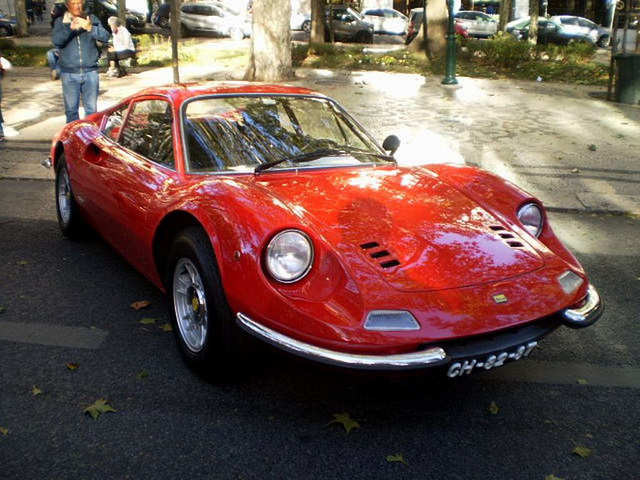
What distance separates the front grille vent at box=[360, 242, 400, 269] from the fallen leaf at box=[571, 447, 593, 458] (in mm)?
1061

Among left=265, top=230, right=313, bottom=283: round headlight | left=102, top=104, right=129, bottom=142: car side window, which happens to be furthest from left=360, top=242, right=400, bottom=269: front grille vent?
left=102, top=104, right=129, bottom=142: car side window

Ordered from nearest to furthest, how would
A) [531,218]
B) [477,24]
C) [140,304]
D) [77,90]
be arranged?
[531,218]
[140,304]
[77,90]
[477,24]

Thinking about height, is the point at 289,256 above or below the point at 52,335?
above

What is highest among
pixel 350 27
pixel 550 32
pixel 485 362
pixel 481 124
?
pixel 350 27

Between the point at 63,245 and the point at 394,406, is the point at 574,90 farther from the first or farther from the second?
the point at 394,406

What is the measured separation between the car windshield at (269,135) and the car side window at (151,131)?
5.6 inches

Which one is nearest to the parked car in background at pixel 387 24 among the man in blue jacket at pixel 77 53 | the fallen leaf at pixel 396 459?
A: the man in blue jacket at pixel 77 53

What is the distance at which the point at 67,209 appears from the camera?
18.0 ft

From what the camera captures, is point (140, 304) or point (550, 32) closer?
point (140, 304)

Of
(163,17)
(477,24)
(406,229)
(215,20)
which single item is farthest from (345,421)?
(163,17)

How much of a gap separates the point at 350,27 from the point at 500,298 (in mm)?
29064

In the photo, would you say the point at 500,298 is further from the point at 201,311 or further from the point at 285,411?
the point at 201,311

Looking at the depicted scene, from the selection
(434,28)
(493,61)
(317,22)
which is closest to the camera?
(493,61)

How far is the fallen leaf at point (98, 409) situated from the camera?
3.04 meters
